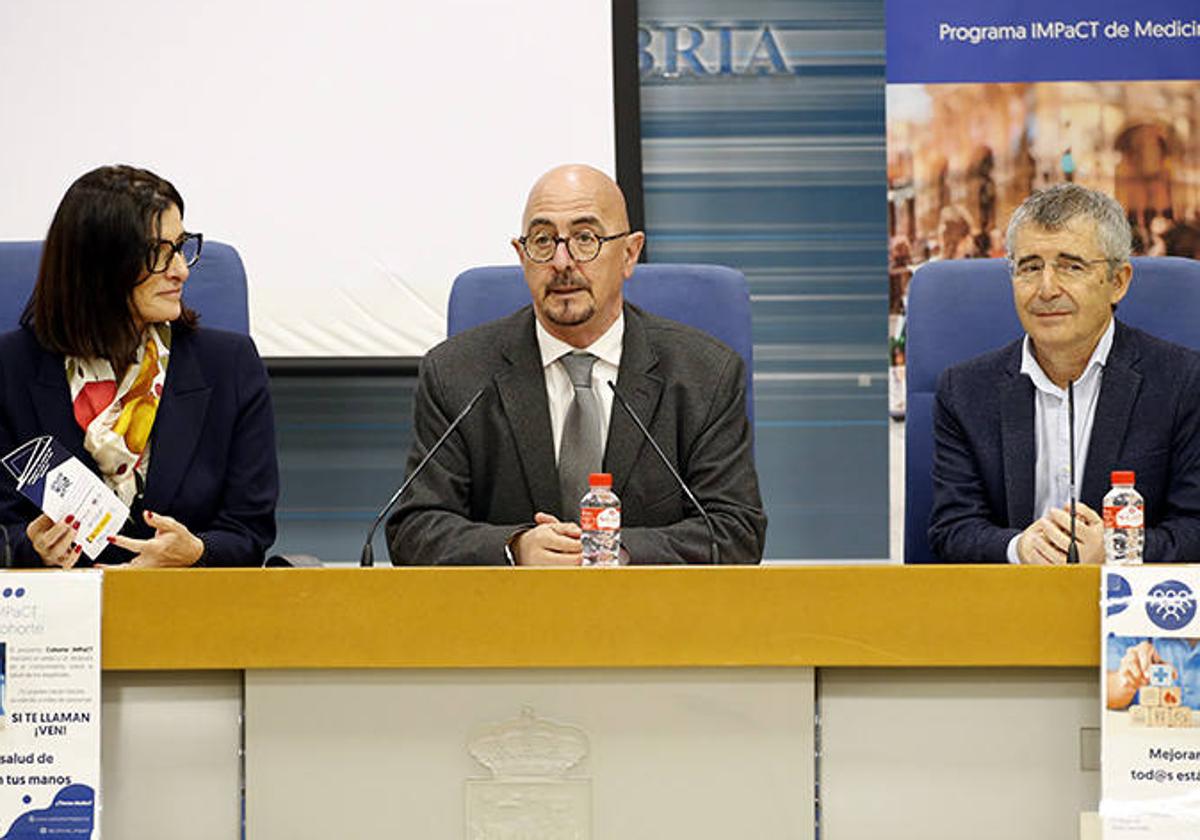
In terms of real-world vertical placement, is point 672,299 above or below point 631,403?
above

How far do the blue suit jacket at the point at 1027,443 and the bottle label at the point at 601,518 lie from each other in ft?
2.06

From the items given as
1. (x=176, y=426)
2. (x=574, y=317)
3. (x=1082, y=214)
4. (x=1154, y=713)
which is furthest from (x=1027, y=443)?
(x=176, y=426)

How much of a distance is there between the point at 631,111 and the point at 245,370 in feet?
3.83

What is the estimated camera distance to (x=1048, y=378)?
244 cm

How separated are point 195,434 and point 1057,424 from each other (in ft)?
4.38

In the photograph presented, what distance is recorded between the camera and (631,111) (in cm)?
329

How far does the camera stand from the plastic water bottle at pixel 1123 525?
195cm

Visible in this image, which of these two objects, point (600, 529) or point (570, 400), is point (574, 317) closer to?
point (570, 400)

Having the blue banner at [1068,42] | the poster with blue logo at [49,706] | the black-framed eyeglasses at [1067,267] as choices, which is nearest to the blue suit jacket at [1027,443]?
the black-framed eyeglasses at [1067,267]

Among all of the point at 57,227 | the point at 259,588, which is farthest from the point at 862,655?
the point at 57,227

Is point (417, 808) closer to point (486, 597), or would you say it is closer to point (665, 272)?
point (486, 597)

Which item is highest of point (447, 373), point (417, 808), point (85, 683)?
point (447, 373)

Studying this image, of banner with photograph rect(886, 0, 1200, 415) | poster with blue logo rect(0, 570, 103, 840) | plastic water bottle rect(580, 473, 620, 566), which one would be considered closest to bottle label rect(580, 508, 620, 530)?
plastic water bottle rect(580, 473, 620, 566)

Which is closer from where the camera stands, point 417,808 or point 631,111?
point 417,808
